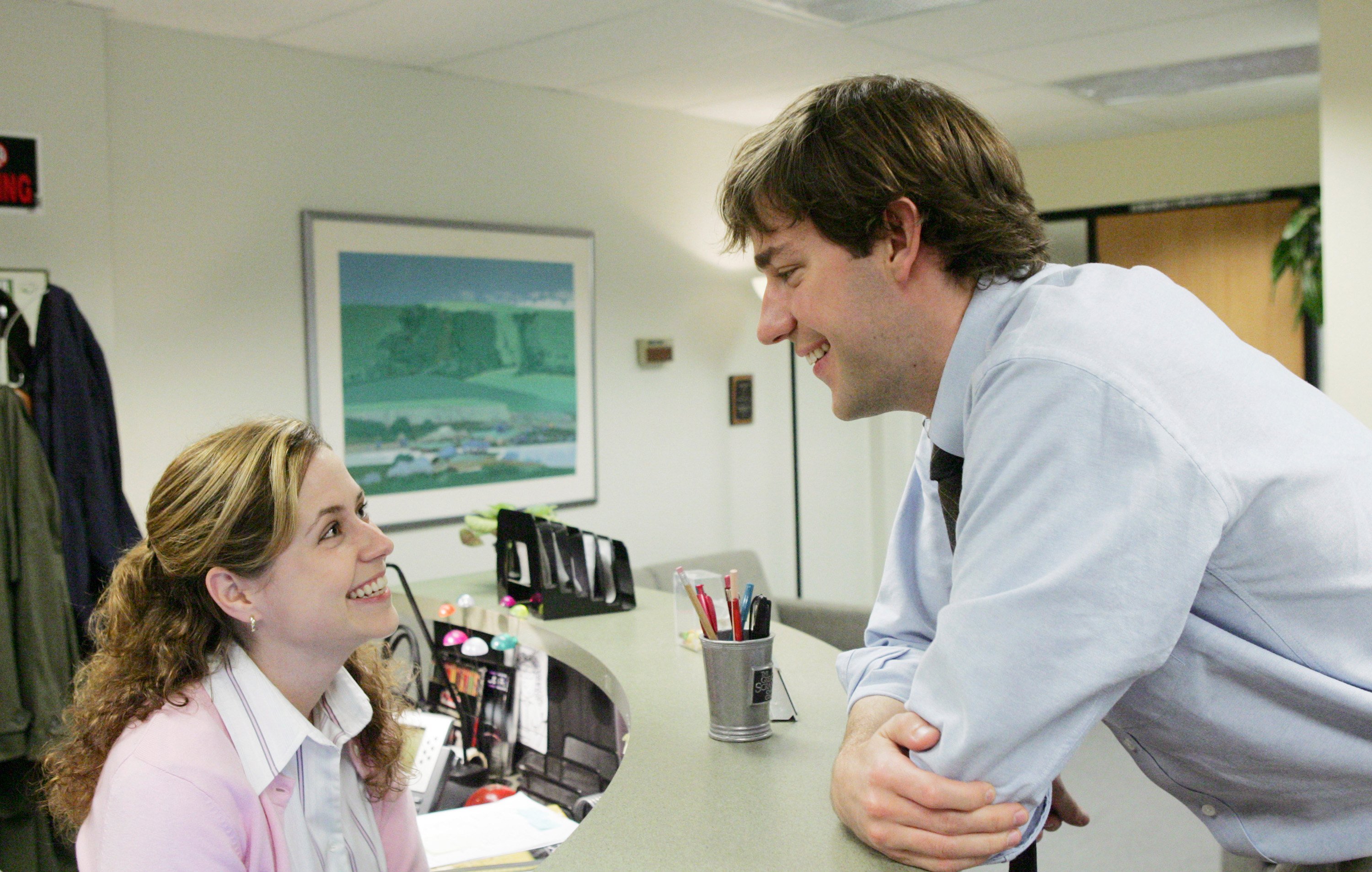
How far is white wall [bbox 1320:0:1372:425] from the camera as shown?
3.44m

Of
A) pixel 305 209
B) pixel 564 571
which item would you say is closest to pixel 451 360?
pixel 305 209

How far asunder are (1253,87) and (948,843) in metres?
4.81

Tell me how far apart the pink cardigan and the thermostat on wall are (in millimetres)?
3723

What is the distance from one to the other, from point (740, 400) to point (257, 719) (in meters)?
4.26

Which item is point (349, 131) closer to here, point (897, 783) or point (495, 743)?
point (495, 743)

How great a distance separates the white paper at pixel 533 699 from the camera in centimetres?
231

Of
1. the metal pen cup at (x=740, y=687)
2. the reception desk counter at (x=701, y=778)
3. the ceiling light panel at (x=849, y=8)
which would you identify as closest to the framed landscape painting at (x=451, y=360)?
the ceiling light panel at (x=849, y=8)

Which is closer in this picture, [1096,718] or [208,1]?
[1096,718]

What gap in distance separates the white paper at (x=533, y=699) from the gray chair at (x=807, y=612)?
164 cm

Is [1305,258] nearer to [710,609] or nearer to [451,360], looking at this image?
[451,360]

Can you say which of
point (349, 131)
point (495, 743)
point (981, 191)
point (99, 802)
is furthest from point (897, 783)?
point (349, 131)

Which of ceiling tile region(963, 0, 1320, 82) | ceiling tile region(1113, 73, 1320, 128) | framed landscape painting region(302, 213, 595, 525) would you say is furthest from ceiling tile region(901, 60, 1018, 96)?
framed landscape painting region(302, 213, 595, 525)

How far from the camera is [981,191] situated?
45.4 inches

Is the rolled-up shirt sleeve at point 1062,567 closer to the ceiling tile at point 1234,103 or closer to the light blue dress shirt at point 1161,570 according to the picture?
the light blue dress shirt at point 1161,570
